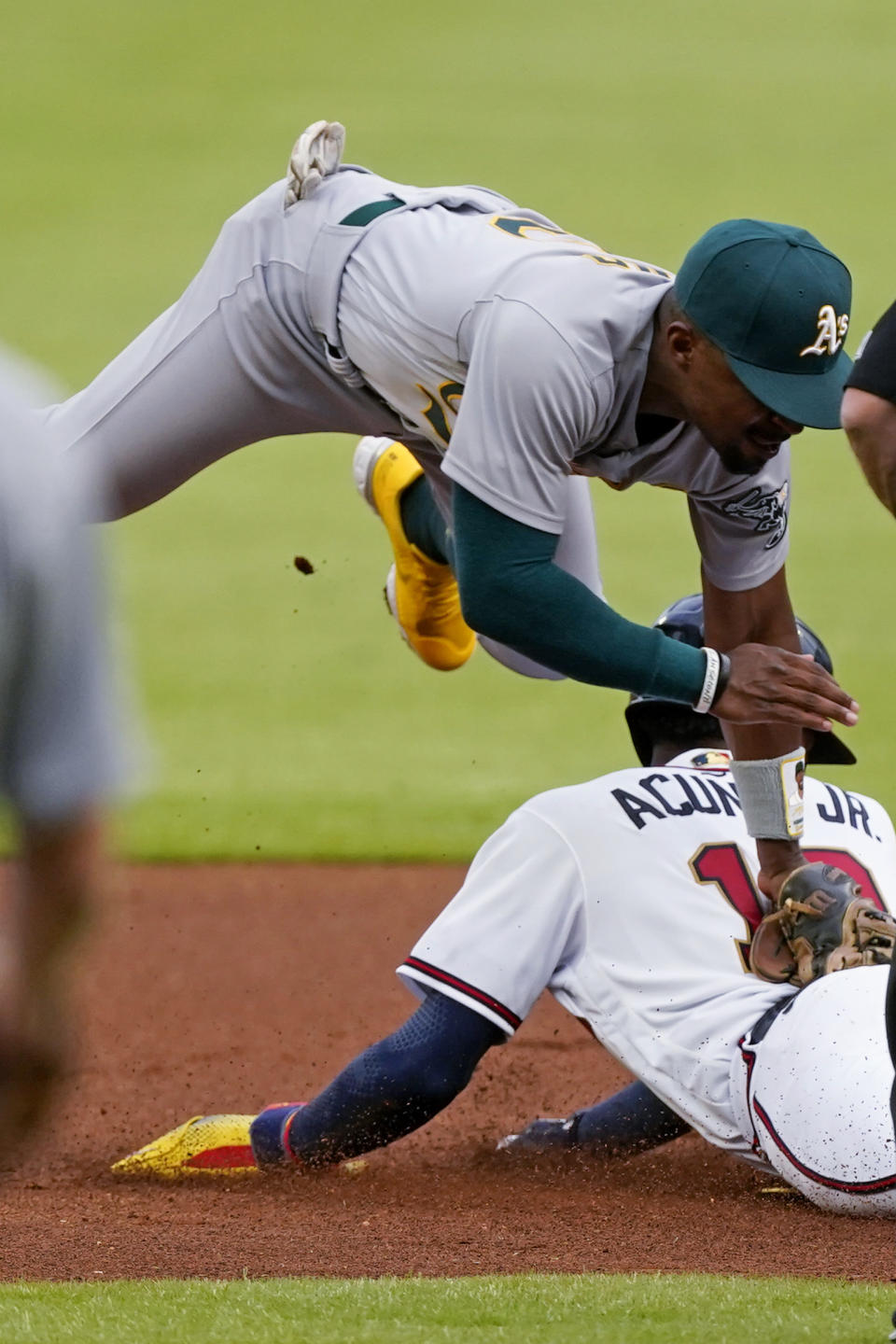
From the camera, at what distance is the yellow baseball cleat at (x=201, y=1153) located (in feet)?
12.4

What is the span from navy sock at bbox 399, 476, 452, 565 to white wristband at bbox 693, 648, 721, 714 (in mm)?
1258

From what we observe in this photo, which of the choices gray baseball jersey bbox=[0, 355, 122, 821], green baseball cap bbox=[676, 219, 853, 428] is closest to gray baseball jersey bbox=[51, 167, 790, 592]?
green baseball cap bbox=[676, 219, 853, 428]

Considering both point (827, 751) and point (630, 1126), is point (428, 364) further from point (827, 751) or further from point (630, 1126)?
point (630, 1126)

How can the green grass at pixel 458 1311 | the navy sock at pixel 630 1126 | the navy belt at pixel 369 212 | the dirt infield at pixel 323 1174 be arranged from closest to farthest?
the green grass at pixel 458 1311 → the dirt infield at pixel 323 1174 → the navy belt at pixel 369 212 → the navy sock at pixel 630 1126

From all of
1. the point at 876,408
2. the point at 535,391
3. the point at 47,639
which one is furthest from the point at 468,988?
the point at 47,639

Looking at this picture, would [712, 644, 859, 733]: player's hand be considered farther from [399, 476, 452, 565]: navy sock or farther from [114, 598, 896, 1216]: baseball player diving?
[399, 476, 452, 565]: navy sock

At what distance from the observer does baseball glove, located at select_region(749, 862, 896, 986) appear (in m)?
3.45

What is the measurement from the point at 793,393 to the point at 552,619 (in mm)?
579

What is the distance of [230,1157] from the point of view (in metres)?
3.78

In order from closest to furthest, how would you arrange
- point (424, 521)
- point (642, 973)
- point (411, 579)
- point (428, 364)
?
point (642, 973), point (428, 364), point (424, 521), point (411, 579)

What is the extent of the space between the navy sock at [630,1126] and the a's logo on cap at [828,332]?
5.15ft

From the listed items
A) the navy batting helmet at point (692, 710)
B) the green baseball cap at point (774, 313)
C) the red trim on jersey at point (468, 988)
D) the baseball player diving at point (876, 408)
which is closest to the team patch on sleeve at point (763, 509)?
the navy batting helmet at point (692, 710)

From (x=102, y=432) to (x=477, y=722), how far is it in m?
5.23

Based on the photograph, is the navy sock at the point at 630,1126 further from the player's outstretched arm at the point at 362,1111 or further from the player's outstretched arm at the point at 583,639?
the player's outstretched arm at the point at 583,639
